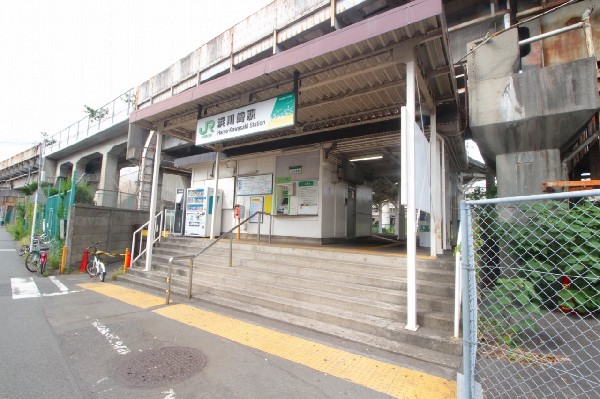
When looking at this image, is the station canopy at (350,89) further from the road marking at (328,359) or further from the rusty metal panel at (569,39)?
the road marking at (328,359)

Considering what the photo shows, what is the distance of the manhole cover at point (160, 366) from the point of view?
3125 mm

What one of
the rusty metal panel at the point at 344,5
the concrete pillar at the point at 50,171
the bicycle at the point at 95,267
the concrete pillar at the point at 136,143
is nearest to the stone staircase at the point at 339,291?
the bicycle at the point at 95,267

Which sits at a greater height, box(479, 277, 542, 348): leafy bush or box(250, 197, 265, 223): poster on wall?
box(250, 197, 265, 223): poster on wall

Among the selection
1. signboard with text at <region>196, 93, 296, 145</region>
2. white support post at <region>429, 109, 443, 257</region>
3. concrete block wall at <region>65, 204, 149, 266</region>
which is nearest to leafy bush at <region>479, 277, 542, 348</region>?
white support post at <region>429, 109, 443, 257</region>

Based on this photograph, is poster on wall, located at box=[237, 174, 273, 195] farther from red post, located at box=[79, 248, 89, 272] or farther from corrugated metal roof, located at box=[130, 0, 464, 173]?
red post, located at box=[79, 248, 89, 272]

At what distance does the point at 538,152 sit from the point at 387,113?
326cm

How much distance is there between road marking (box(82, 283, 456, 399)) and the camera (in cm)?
301

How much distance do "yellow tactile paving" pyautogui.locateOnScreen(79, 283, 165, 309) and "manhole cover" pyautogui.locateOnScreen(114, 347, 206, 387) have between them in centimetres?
232

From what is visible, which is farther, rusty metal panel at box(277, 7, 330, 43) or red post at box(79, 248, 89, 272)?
rusty metal panel at box(277, 7, 330, 43)

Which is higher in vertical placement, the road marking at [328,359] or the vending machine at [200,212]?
the vending machine at [200,212]

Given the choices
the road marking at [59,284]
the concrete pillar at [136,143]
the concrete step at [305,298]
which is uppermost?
the concrete pillar at [136,143]

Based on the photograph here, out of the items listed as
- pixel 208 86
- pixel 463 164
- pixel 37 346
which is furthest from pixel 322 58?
pixel 463 164

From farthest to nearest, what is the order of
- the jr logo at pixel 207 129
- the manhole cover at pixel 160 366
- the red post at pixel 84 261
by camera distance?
1. the red post at pixel 84 261
2. the jr logo at pixel 207 129
3. the manhole cover at pixel 160 366

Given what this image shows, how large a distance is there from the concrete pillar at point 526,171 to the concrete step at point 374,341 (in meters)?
4.54
